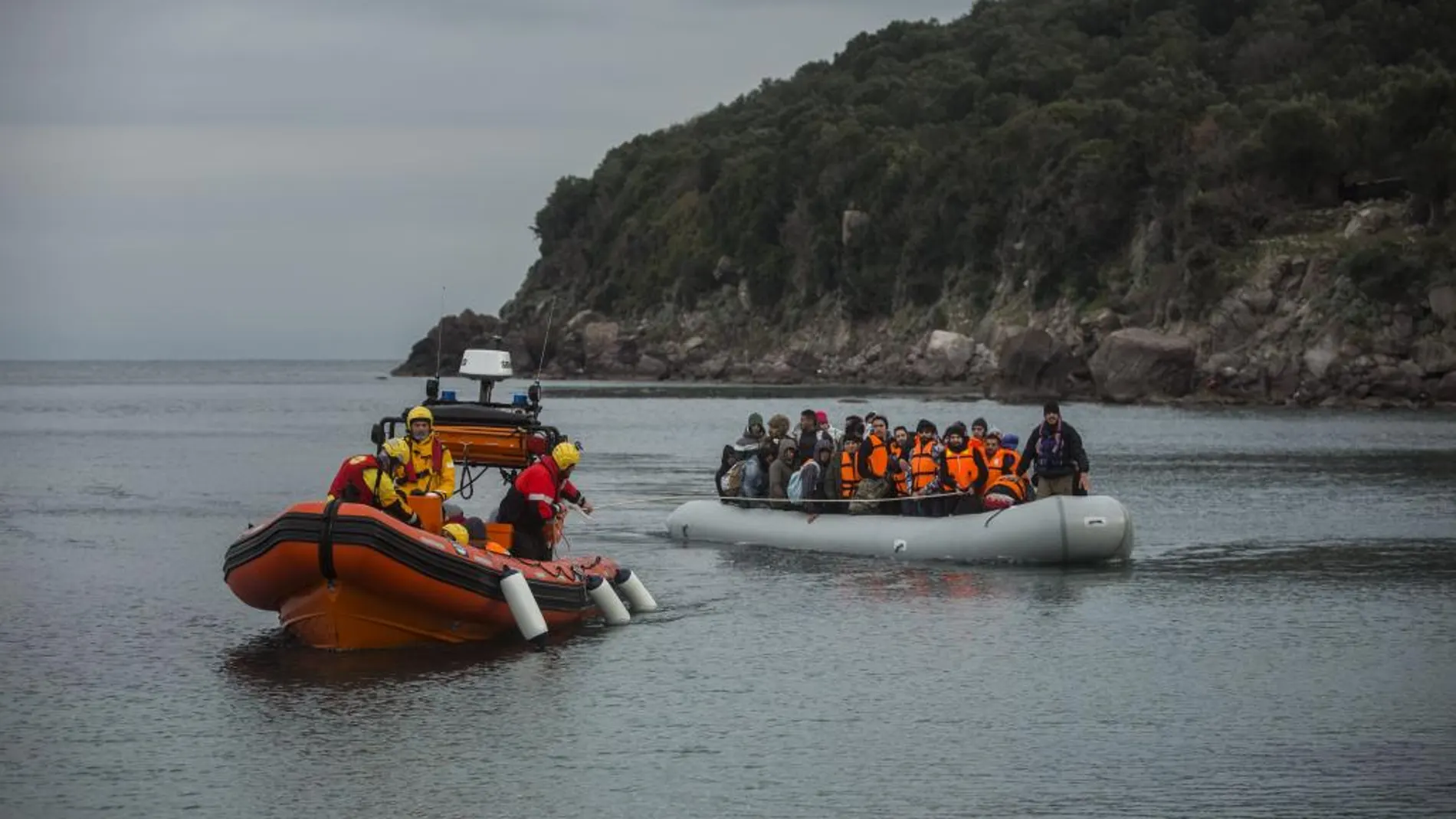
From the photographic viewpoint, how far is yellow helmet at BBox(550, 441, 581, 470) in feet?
66.0

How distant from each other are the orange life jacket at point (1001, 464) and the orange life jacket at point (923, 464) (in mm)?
771

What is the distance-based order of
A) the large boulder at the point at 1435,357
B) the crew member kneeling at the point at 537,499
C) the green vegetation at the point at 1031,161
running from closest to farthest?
the crew member kneeling at the point at 537,499, the large boulder at the point at 1435,357, the green vegetation at the point at 1031,161

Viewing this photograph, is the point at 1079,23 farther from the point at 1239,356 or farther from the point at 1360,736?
the point at 1360,736

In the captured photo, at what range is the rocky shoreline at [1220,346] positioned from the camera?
70.1 metres

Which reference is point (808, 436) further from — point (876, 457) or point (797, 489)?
point (876, 457)

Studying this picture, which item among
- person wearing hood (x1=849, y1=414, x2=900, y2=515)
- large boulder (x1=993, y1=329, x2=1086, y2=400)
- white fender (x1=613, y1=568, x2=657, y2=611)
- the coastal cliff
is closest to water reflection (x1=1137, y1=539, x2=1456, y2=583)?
person wearing hood (x1=849, y1=414, x2=900, y2=515)

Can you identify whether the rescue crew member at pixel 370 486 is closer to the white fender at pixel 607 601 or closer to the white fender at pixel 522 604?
the white fender at pixel 522 604

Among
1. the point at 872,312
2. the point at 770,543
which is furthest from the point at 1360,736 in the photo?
the point at 872,312

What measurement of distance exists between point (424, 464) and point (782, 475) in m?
10.2

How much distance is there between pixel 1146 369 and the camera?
76.0 meters

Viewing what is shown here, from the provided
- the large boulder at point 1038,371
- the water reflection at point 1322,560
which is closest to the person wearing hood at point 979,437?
the water reflection at point 1322,560

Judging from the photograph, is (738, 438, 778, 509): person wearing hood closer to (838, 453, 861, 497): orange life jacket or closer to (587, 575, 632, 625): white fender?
(838, 453, 861, 497): orange life jacket

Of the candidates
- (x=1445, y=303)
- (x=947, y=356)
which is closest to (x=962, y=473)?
(x=1445, y=303)

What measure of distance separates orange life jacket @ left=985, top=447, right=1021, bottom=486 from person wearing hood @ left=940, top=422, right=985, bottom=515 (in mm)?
71
